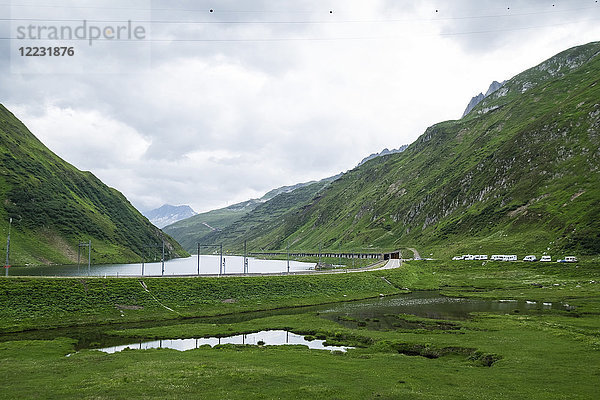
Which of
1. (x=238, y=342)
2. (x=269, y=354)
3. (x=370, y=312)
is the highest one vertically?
(x=269, y=354)

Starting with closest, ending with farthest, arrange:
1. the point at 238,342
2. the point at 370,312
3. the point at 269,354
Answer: the point at 269,354 < the point at 238,342 < the point at 370,312

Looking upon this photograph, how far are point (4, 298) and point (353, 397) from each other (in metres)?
79.5

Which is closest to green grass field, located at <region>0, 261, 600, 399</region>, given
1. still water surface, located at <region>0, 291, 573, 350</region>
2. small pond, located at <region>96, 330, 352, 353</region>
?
still water surface, located at <region>0, 291, 573, 350</region>

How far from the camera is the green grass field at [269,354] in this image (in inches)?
1547

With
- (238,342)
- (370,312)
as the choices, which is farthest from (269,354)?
(370,312)

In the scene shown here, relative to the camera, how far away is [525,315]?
89062mm

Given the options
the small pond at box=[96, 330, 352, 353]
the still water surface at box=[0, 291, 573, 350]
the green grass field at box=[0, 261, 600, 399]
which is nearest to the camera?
the green grass field at box=[0, 261, 600, 399]

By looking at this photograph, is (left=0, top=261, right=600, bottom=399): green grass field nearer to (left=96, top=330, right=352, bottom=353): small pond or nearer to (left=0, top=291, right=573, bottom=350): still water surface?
(left=0, top=291, right=573, bottom=350): still water surface

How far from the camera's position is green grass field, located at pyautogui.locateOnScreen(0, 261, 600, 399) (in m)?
39.3

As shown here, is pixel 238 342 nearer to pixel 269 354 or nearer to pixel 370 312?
pixel 269 354

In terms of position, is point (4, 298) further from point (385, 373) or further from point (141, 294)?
point (385, 373)


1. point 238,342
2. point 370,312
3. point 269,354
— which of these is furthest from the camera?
point 370,312

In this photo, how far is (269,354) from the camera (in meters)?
56.9

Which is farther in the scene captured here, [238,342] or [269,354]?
[238,342]
